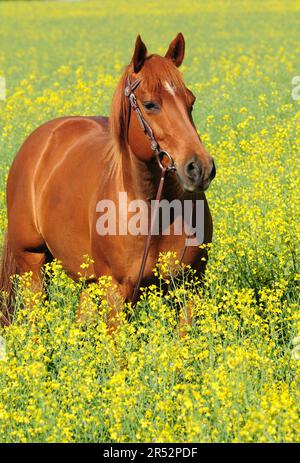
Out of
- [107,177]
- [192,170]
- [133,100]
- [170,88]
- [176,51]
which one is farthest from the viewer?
[107,177]

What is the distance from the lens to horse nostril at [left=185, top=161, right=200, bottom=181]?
15.1 ft

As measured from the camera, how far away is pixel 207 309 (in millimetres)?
4984

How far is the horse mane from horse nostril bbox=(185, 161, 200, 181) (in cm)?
50

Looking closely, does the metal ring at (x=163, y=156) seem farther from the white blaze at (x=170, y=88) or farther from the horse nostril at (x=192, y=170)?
the white blaze at (x=170, y=88)

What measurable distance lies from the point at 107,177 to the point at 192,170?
3.16 feet

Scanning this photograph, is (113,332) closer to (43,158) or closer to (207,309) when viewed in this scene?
(207,309)

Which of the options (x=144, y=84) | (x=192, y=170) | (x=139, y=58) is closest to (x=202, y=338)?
(x=192, y=170)

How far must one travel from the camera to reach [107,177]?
5.45 m

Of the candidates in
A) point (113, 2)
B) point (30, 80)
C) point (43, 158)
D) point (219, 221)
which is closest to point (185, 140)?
point (43, 158)

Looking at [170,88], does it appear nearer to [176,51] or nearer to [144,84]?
[144,84]

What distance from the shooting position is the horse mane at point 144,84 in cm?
488

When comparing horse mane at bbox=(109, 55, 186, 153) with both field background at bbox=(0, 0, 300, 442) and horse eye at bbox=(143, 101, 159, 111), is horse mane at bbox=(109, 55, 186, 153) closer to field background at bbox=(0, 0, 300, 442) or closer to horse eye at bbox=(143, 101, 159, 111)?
horse eye at bbox=(143, 101, 159, 111)

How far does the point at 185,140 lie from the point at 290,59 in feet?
51.4

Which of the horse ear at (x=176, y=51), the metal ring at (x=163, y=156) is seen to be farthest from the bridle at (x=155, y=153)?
the horse ear at (x=176, y=51)
